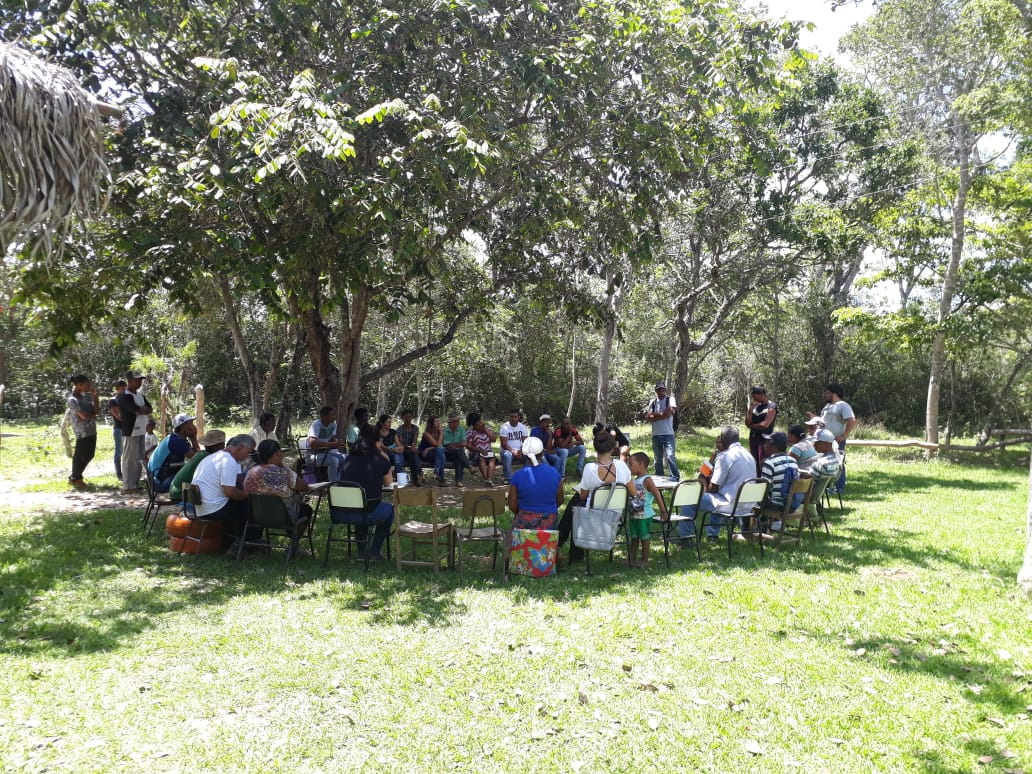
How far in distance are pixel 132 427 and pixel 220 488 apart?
408 cm

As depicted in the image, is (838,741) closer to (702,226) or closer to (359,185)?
(359,185)

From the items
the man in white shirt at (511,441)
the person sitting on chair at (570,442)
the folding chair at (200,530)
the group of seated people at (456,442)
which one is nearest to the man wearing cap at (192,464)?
the folding chair at (200,530)

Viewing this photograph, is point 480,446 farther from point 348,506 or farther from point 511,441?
point 348,506

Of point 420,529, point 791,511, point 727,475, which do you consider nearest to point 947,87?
point 791,511

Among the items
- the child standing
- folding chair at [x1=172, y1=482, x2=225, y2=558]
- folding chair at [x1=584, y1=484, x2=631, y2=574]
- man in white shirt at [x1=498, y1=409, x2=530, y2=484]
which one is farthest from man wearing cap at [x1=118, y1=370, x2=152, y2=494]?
the child standing

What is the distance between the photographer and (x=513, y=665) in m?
4.27

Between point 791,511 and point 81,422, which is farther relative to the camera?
point 81,422

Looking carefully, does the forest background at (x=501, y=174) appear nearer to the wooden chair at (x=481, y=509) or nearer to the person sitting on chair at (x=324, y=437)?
the person sitting on chair at (x=324, y=437)

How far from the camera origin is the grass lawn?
3336 mm

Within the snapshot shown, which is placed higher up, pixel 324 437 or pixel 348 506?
pixel 324 437

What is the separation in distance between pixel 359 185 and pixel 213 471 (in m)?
3.04

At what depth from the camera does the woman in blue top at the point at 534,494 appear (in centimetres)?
617

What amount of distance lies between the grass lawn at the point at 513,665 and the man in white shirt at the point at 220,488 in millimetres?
470

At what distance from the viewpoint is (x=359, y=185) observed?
6.84m
